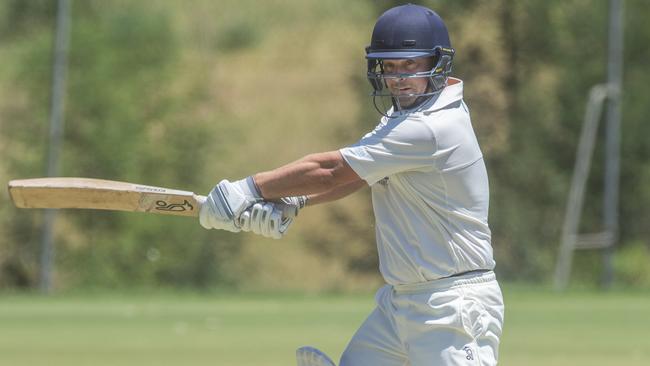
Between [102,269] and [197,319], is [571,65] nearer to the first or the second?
[102,269]

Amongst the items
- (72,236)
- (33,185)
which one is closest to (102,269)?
(72,236)

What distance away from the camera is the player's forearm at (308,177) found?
207 inches

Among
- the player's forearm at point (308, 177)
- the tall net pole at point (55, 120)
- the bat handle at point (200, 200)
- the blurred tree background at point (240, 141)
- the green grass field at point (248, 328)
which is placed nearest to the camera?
the player's forearm at point (308, 177)

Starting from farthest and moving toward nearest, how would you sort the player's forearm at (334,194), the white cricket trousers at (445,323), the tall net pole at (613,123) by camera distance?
the tall net pole at (613,123)
the player's forearm at (334,194)
the white cricket trousers at (445,323)

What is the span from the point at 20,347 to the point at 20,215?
30.0 ft

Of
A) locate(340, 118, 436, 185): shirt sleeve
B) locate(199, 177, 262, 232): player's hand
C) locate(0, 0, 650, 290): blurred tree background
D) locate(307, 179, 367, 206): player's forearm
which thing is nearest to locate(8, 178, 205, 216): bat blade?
locate(199, 177, 262, 232): player's hand

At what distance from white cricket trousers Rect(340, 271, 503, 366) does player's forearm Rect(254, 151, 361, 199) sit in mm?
500

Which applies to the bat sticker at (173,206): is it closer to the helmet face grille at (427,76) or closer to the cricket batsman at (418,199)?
the cricket batsman at (418,199)

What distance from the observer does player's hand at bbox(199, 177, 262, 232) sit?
5246 mm

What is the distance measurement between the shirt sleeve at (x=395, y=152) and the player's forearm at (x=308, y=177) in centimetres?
6

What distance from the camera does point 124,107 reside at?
2078cm

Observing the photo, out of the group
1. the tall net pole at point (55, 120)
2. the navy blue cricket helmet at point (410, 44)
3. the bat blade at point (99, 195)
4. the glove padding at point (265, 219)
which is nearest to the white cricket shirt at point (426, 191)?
the navy blue cricket helmet at point (410, 44)

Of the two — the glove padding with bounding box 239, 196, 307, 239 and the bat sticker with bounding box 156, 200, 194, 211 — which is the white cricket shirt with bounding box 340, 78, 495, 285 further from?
the bat sticker with bounding box 156, 200, 194, 211

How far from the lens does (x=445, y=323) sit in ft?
17.0
